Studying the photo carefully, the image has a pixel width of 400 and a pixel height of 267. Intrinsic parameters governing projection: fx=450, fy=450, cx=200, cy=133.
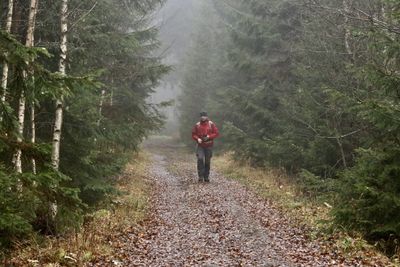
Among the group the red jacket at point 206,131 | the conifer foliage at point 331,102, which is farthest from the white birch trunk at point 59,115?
the red jacket at point 206,131

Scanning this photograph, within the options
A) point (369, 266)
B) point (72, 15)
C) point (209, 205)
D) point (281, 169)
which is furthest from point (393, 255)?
point (281, 169)

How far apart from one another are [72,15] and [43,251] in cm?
676

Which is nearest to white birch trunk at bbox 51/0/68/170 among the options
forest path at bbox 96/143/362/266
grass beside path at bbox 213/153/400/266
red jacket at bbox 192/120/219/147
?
forest path at bbox 96/143/362/266

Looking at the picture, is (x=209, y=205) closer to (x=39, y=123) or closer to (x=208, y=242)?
(x=208, y=242)

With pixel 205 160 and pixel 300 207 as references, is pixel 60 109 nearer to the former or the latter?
pixel 300 207

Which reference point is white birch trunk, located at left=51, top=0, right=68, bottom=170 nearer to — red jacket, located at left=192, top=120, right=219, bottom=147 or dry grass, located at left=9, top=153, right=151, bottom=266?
dry grass, located at left=9, top=153, right=151, bottom=266

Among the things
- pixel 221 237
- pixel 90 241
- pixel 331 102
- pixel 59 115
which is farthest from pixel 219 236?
pixel 331 102

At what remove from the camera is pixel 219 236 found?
10.7 m

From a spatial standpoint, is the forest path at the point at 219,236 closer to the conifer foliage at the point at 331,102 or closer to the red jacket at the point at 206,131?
the conifer foliage at the point at 331,102

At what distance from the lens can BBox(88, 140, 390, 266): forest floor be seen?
8.70 metres

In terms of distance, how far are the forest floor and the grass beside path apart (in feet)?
0.50

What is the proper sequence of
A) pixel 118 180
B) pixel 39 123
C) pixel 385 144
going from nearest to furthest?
pixel 385 144
pixel 39 123
pixel 118 180

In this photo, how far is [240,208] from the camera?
13641mm

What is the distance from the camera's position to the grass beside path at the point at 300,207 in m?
8.93
